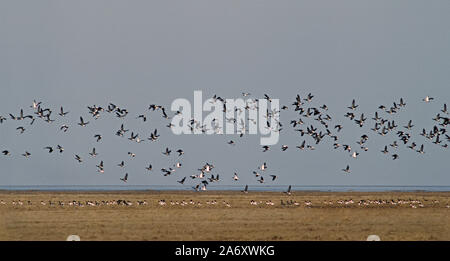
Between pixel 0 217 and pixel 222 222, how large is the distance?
734 inches

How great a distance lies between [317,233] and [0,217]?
28.3 meters

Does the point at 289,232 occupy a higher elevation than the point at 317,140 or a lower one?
lower

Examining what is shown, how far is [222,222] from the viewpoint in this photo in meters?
65.4

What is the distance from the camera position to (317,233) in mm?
55500
